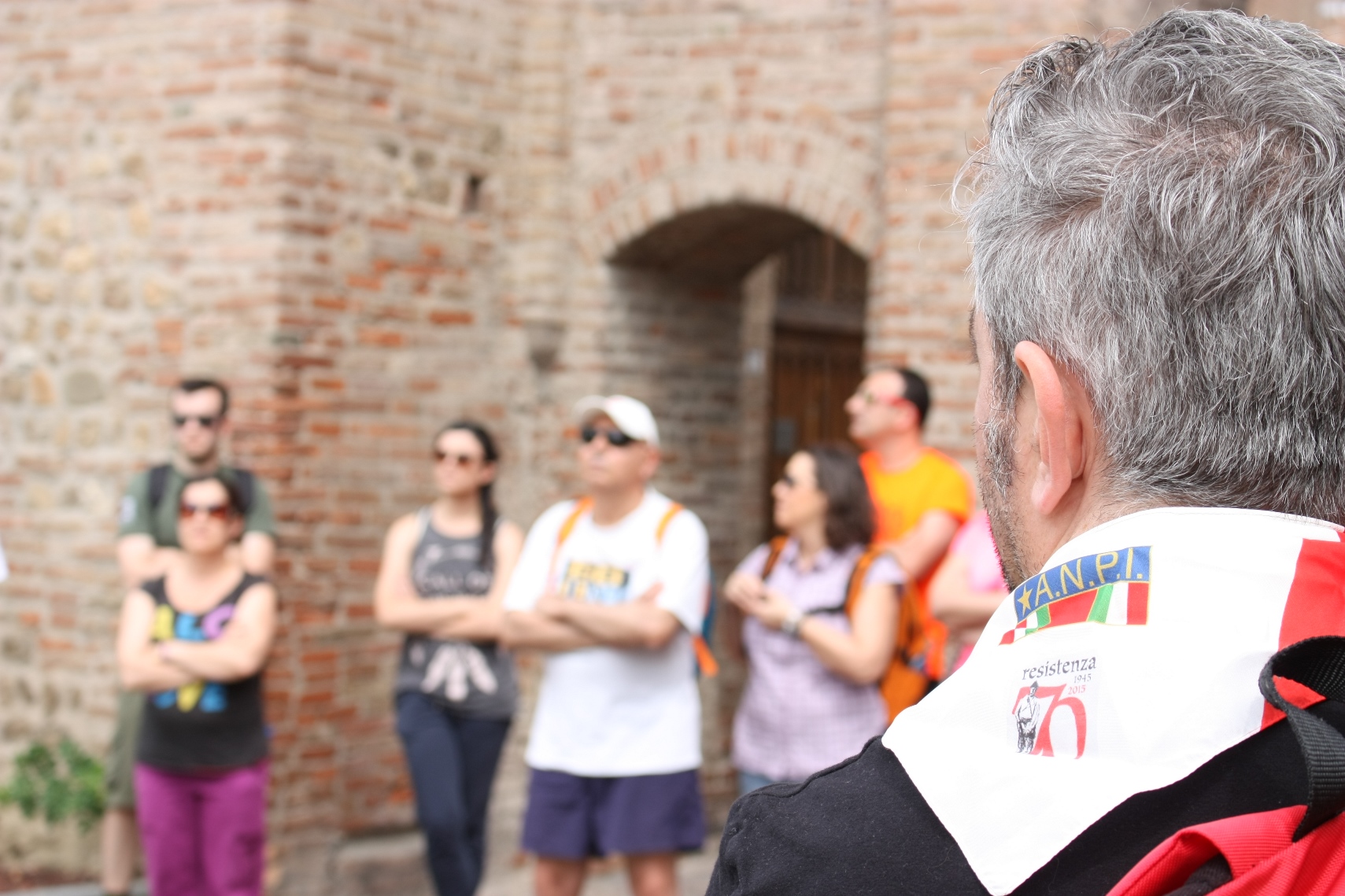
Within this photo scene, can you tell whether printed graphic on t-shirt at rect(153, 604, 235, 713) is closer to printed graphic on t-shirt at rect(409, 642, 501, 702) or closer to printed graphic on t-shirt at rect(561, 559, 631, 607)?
printed graphic on t-shirt at rect(409, 642, 501, 702)

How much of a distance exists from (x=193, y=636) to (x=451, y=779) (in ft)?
3.34

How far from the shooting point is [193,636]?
455 centimetres

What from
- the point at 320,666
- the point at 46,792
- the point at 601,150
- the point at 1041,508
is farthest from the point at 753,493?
the point at 1041,508

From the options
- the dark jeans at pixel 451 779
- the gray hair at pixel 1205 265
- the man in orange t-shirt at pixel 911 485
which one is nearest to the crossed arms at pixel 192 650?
the dark jeans at pixel 451 779

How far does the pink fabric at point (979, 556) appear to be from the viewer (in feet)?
13.9

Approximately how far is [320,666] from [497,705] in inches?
56.2

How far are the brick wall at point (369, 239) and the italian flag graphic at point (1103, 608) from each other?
462 centimetres

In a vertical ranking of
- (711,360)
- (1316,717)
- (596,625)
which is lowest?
(596,625)

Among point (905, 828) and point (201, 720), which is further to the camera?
point (201, 720)

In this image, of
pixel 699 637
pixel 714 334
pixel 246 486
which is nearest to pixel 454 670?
pixel 699 637

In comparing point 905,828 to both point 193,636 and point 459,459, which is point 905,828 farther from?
point 459,459

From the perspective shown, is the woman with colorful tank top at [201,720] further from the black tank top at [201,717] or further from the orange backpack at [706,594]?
the orange backpack at [706,594]

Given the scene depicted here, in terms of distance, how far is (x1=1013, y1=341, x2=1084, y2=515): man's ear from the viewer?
1006 millimetres

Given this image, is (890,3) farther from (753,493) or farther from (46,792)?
(46,792)
